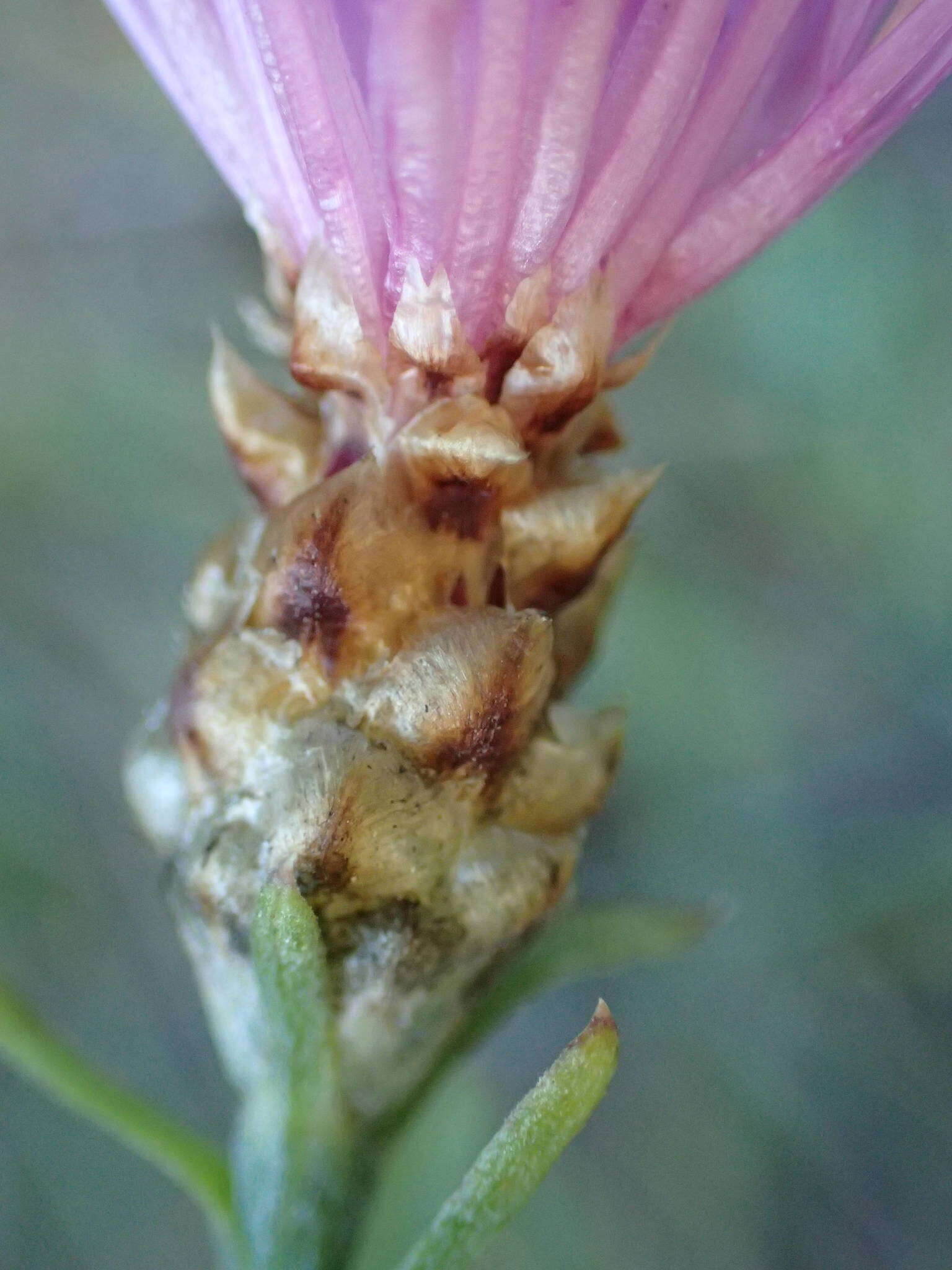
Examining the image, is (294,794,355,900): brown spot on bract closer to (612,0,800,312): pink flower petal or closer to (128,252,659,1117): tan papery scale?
(128,252,659,1117): tan papery scale

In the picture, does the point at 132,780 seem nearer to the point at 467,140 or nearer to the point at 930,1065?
the point at 467,140

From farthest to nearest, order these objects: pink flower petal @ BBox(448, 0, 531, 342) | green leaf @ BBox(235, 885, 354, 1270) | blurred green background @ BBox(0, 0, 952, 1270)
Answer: blurred green background @ BBox(0, 0, 952, 1270) → green leaf @ BBox(235, 885, 354, 1270) → pink flower petal @ BBox(448, 0, 531, 342)

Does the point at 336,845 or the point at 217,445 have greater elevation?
the point at 336,845

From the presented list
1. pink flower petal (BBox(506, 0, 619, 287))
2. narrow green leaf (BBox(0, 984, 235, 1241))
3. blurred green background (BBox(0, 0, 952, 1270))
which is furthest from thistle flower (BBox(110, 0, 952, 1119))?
blurred green background (BBox(0, 0, 952, 1270))

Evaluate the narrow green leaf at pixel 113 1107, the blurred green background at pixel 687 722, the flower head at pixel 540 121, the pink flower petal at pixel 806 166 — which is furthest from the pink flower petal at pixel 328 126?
the blurred green background at pixel 687 722

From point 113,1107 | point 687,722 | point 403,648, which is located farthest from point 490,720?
point 687,722

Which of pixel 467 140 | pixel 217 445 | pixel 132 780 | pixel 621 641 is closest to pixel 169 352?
pixel 217 445

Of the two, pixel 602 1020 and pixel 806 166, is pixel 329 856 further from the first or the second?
pixel 806 166
